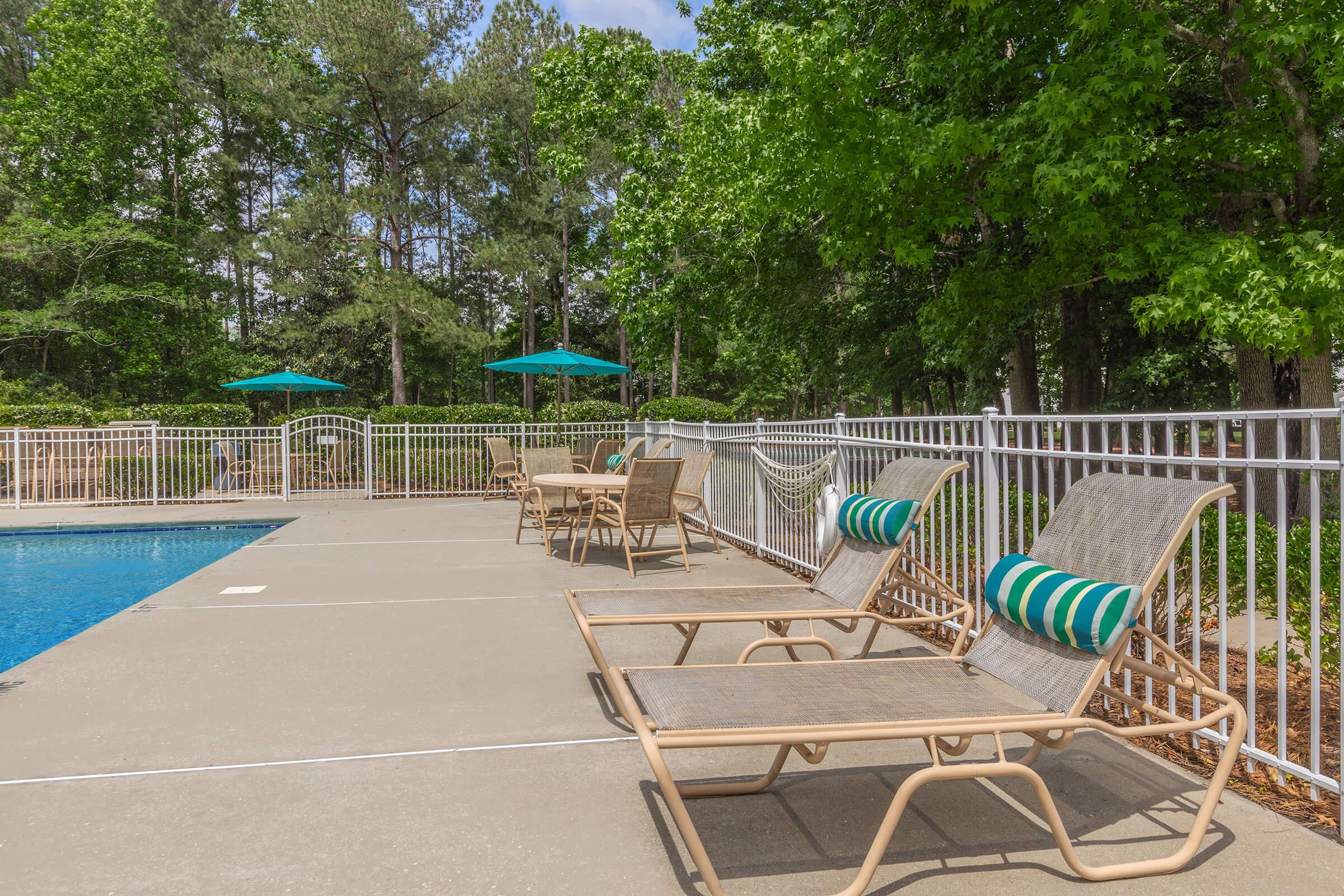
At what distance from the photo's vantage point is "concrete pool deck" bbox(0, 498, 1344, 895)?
2.54 meters

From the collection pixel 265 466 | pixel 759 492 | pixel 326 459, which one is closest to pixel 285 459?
pixel 265 466

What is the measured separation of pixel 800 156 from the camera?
11625 mm

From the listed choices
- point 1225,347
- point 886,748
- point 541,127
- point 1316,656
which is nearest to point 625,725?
point 886,748

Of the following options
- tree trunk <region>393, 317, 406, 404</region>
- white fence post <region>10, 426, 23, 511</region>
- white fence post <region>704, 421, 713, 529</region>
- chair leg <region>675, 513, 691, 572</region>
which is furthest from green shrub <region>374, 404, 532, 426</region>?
chair leg <region>675, 513, 691, 572</region>

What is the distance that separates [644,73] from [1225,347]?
1689 centimetres

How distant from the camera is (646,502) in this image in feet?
25.6

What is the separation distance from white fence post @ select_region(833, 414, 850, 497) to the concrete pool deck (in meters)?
1.41

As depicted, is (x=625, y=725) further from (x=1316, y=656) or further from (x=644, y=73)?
(x=644, y=73)

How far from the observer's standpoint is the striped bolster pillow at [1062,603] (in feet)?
8.62

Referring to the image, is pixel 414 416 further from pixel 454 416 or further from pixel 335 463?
pixel 335 463

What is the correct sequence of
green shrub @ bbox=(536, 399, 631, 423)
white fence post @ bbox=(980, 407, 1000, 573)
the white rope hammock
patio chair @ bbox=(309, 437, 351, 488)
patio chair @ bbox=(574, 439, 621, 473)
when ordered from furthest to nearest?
green shrub @ bbox=(536, 399, 631, 423) < patio chair @ bbox=(309, 437, 351, 488) < patio chair @ bbox=(574, 439, 621, 473) < the white rope hammock < white fence post @ bbox=(980, 407, 1000, 573)

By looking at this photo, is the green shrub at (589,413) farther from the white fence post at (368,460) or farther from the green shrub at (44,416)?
the green shrub at (44,416)

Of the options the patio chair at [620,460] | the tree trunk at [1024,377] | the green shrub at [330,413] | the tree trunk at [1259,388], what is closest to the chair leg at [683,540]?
the patio chair at [620,460]

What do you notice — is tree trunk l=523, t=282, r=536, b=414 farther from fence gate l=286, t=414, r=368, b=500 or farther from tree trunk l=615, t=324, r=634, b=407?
fence gate l=286, t=414, r=368, b=500
